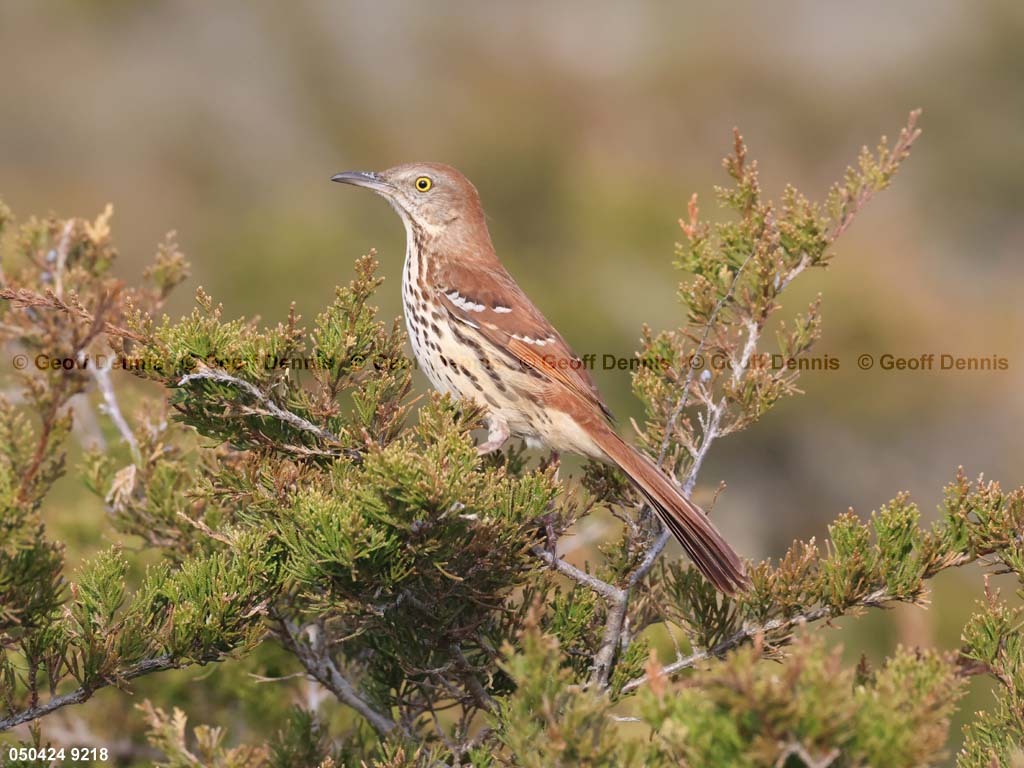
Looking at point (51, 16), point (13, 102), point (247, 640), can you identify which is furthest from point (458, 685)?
point (51, 16)

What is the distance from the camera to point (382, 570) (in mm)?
2248

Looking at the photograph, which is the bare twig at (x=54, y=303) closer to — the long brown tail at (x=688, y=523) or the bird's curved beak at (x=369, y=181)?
the long brown tail at (x=688, y=523)

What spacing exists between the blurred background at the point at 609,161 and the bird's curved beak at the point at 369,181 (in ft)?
4.67

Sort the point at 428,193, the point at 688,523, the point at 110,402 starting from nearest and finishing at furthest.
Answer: the point at 688,523
the point at 110,402
the point at 428,193

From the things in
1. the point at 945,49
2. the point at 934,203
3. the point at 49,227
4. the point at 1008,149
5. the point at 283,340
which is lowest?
the point at 283,340

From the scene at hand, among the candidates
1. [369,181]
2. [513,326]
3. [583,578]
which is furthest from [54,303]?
[369,181]

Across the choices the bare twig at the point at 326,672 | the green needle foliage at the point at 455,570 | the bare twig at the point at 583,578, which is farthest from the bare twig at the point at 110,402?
the bare twig at the point at 583,578

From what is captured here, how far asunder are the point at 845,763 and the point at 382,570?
3.14 feet

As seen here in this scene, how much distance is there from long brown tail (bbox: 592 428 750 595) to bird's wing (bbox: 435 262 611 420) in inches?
23.1

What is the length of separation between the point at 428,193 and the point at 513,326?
75 centimetres

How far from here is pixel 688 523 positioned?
2.63m

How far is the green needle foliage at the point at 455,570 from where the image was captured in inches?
72.2

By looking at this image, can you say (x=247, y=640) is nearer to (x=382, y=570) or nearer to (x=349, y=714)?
(x=382, y=570)

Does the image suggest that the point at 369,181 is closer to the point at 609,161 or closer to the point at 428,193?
the point at 428,193
